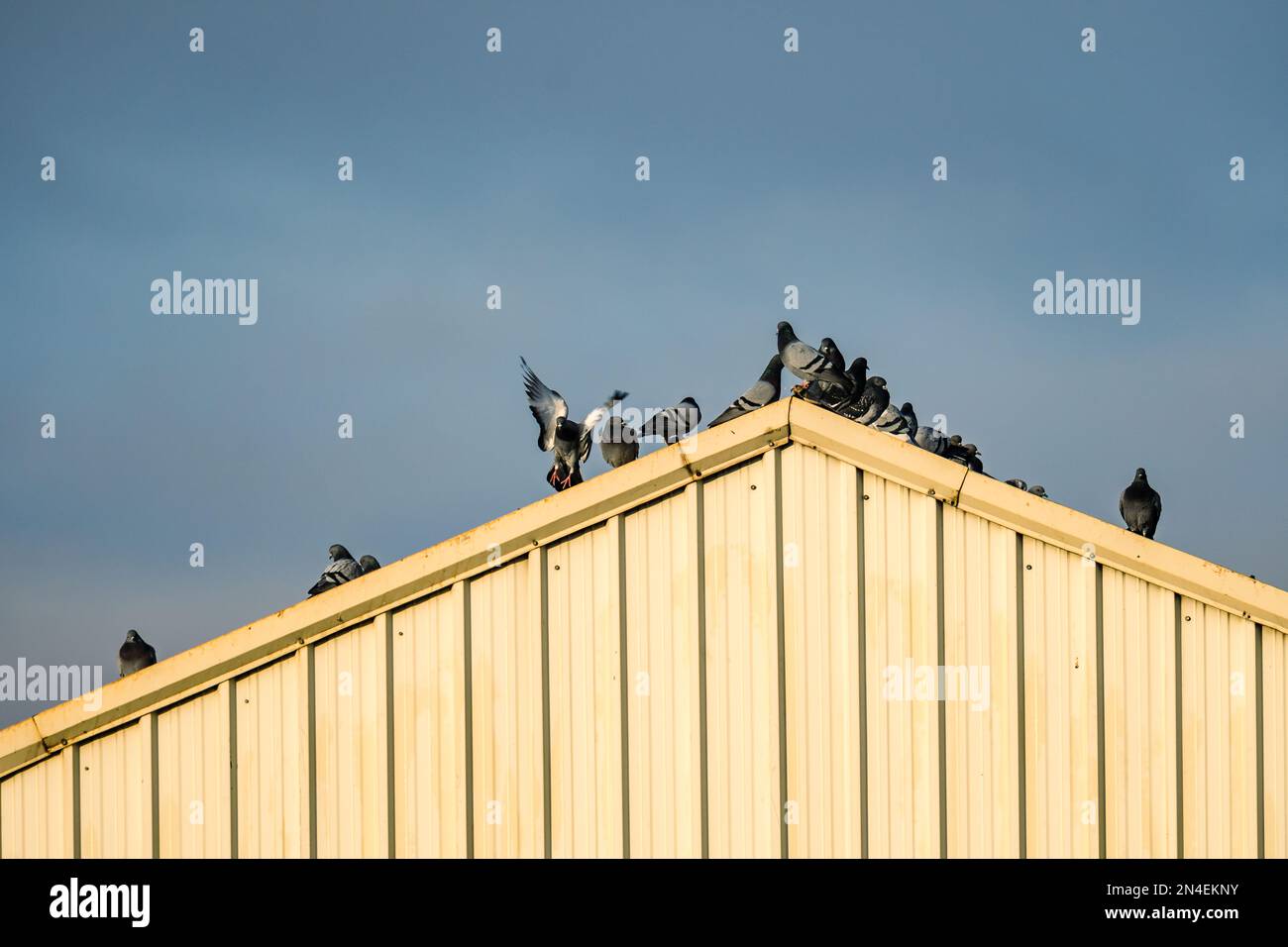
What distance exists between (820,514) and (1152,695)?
2492 mm

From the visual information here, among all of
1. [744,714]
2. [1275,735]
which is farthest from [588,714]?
[1275,735]

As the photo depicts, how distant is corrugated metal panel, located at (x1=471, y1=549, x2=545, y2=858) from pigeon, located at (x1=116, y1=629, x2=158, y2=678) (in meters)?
13.1

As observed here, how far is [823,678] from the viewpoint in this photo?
8602 mm

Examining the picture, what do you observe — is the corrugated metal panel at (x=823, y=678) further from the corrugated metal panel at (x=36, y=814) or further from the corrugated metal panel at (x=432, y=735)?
the corrugated metal panel at (x=36, y=814)

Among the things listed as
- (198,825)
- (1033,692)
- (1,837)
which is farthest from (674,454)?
(1,837)

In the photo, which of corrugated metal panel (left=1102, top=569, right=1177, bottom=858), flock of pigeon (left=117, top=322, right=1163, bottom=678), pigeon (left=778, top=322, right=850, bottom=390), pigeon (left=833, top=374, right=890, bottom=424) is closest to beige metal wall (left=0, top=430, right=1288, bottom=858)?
corrugated metal panel (left=1102, top=569, right=1177, bottom=858)

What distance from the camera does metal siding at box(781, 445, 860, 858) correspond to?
857 centimetres

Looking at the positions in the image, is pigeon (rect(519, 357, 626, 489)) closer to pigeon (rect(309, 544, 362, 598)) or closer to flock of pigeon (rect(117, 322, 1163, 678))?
flock of pigeon (rect(117, 322, 1163, 678))

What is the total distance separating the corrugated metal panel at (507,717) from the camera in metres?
8.73

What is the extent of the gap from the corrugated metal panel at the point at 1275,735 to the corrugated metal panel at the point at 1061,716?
1.10m

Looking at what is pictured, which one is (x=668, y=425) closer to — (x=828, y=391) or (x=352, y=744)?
(x=828, y=391)

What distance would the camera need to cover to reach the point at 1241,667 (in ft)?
27.6

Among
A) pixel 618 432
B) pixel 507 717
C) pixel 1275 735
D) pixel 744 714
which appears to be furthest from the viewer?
pixel 618 432

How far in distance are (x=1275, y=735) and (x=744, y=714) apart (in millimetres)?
3494
